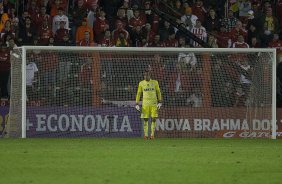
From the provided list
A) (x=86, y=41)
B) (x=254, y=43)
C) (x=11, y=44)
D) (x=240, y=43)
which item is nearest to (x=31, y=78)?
(x=11, y=44)

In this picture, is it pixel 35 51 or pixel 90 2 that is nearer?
pixel 35 51

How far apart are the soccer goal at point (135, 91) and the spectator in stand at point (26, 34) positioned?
0.97 m

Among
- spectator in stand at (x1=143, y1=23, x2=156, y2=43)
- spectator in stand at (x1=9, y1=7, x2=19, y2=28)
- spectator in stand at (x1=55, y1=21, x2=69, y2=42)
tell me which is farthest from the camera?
spectator in stand at (x1=143, y1=23, x2=156, y2=43)

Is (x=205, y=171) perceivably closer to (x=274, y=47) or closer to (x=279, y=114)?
(x=279, y=114)

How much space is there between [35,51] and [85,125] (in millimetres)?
2764

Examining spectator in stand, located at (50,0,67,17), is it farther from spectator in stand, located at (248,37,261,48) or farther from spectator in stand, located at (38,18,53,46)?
spectator in stand, located at (248,37,261,48)

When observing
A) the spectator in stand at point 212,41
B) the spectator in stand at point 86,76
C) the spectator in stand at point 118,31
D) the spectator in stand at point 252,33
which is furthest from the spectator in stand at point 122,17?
the spectator in stand at point 252,33

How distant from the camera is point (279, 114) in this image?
25.9m

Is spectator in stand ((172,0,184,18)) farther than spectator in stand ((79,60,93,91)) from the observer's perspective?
Yes

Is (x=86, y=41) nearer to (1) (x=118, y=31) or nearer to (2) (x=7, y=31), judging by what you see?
(1) (x=118, y=31)

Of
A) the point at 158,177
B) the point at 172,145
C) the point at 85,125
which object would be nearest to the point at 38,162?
the point at 158,177

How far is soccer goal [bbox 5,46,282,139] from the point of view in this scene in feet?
79.8

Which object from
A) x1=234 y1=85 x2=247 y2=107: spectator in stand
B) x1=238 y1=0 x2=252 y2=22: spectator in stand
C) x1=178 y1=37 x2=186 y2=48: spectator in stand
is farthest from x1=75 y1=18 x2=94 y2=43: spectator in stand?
x1=238 y1=0 x2=252 y2=22: spectator in stand

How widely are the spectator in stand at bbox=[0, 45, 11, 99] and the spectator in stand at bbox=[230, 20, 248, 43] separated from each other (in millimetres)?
7891
